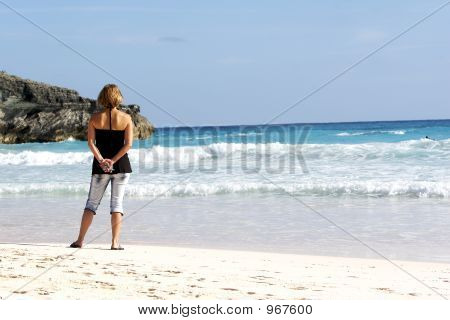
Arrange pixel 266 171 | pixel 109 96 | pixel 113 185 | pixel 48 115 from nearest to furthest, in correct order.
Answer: pixel 109 96 < pixel 113 185 < pixel 266 171 < pixel 48 115

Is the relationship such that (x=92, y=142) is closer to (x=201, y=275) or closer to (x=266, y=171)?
(x=201, y=275)

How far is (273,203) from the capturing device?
10172mm

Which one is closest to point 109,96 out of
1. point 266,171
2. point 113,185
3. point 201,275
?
point 113,185

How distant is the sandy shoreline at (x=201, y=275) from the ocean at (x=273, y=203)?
31.1 inches

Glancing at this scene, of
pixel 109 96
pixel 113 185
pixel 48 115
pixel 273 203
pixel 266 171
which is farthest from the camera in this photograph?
pixel 48 115

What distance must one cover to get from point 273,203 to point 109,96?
5.24 meters

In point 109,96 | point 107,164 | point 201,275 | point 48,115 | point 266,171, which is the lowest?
point 201,275

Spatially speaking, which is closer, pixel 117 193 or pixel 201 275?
pixel 201 275

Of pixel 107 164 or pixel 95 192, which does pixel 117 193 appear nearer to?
pixel 95 192

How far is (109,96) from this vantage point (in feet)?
17.9

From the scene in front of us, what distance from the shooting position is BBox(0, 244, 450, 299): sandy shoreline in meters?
4.18

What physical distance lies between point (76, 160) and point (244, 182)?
10749 mm

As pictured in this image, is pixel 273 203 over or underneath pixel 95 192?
underneath

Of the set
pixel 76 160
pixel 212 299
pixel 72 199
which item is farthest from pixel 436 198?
pixel 76 160
